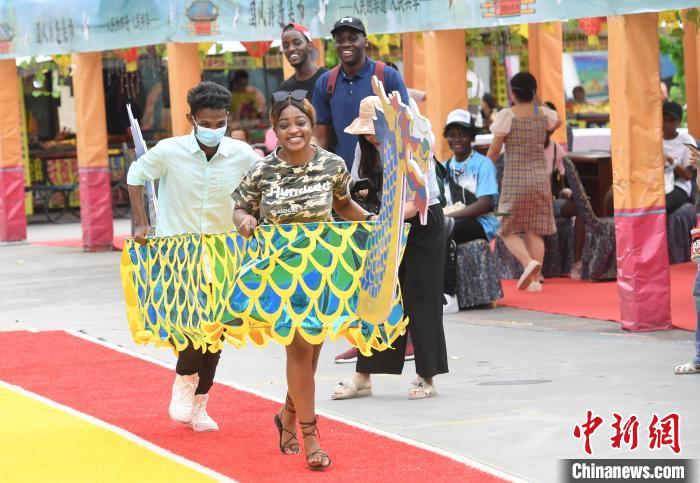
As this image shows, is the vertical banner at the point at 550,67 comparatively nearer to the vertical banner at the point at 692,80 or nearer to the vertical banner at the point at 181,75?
the vertical banner at the point at 692,80

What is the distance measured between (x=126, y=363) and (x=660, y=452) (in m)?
4.58

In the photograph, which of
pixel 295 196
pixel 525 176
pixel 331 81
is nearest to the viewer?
pixel 295 196

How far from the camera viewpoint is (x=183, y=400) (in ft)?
25.2

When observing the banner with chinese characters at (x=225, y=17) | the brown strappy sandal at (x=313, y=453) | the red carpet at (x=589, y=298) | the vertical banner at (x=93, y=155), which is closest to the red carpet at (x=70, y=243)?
the vertical banner at (x=93, y=155)

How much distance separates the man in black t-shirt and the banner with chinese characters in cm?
216

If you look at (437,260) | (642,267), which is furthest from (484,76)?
(437,260)

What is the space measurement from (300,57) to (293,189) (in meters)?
3.13

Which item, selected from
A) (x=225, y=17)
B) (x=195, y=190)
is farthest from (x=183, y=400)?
(x=225, y=17)

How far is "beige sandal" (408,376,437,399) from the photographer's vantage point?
27.7 ft

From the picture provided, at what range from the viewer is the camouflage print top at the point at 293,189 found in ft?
22.5

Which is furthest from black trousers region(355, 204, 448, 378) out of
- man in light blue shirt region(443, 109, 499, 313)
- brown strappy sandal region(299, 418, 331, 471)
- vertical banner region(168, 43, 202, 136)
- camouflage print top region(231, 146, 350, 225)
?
vertical banner region(168, 43, 202, 136)

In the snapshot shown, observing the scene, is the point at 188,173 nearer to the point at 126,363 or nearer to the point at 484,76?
the point at 126,363

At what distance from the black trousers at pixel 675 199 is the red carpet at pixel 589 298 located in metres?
0.60

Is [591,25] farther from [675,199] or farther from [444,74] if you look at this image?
[444,74]
